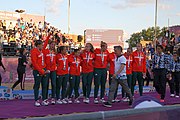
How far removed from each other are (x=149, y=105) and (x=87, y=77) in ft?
26.1

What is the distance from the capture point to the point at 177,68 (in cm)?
1362

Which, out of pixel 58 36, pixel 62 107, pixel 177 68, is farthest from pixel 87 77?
pixel 58 36

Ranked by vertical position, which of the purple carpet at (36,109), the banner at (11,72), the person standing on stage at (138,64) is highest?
the person standing on stage at (138,64)

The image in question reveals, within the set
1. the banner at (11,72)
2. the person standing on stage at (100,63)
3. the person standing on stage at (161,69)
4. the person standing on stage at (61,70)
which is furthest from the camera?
the banner at (11,72)

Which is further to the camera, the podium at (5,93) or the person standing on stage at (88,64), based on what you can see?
the podium at (5,93)

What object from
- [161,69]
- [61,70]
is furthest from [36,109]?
[161,69]

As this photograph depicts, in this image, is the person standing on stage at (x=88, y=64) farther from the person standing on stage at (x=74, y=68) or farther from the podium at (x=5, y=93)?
the podium at (x=5, y=93)

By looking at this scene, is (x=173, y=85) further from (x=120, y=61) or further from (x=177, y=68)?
(x=120, y=61)

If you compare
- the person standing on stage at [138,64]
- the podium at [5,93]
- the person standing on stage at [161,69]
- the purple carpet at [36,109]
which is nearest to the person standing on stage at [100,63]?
the purple carpet at [36,109]

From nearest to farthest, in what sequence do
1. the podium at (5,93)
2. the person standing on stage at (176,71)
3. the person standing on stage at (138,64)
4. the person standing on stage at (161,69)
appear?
the person standing on stage at (161,69), the person standing on stage at (138,64), the podium at (5,93), the person standing on stage at (176,71)

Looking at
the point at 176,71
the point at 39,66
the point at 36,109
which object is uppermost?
the point at 39,66

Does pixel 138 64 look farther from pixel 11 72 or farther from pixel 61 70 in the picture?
pixel 11 72

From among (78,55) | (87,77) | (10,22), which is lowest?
(87,77)

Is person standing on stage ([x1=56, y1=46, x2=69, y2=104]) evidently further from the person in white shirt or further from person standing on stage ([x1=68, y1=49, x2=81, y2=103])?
the person in white shirt
